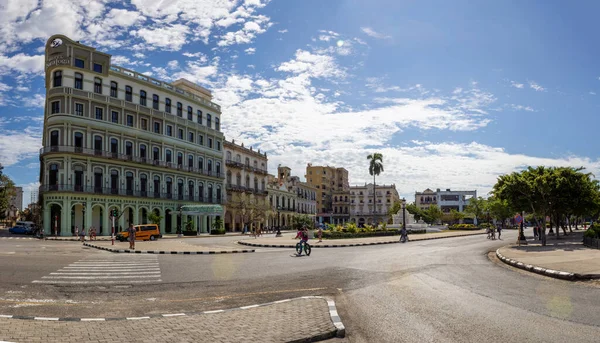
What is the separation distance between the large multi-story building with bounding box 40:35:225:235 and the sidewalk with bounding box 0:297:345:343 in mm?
49105

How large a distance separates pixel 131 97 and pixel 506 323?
60064mm

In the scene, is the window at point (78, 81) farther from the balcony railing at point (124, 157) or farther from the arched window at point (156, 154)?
the arched window at point (156, 154)

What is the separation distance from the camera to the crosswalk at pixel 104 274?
13820mm

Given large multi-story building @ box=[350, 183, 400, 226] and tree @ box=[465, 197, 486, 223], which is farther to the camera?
large multi-story building @ box=[350, 183, 400, 226]

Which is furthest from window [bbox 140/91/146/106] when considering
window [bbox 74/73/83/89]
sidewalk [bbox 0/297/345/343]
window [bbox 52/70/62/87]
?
sidewalk [bbox 0/297/345/343]

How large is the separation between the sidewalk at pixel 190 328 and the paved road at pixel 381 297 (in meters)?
0.73

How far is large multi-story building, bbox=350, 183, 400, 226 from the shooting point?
144 meters

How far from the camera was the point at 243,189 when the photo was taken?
8225cm

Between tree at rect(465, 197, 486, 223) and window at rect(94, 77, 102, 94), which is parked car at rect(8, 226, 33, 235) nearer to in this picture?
window at rect(94, 77, 102, 94)

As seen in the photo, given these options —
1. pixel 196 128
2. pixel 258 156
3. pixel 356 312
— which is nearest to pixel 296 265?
pixel 356 312

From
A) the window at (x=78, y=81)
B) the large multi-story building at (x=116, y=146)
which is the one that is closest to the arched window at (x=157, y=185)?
the large multi-story building at (x=116, y=146)

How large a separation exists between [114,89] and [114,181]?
1179cm

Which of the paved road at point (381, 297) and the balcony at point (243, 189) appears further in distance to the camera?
the balcony at point (243, 189)

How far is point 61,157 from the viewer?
52281 millimetres
